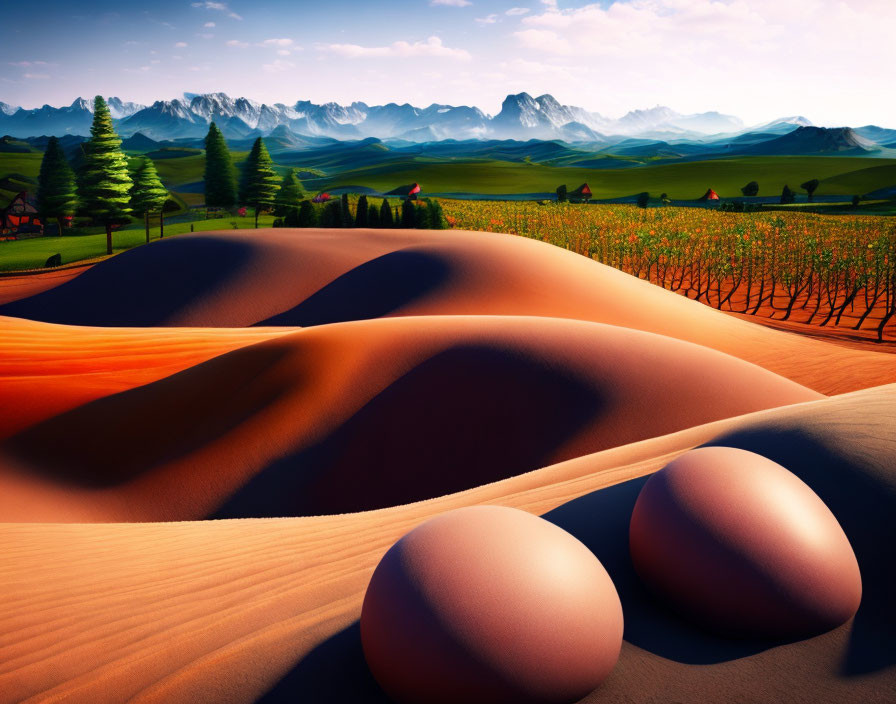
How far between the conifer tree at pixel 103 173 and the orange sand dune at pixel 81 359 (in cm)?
2357

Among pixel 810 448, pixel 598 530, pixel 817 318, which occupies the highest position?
pixel 810 448

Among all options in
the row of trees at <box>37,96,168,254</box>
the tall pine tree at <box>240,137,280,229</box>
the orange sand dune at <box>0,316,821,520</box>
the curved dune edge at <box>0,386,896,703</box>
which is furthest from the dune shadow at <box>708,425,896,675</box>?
the tall pine tree at <box>240,137,280,229</box>

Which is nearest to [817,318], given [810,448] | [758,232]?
[758,232]

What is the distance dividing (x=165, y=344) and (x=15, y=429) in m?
3.79

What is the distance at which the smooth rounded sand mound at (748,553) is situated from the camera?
3.17 m

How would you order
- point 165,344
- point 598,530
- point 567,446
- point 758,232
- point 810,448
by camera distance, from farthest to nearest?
point 758,232
point 165,344
point 567,446
point 810,448
point 598,530

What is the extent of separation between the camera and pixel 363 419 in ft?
28.6

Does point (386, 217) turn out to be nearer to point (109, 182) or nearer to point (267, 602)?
point (109, 182)

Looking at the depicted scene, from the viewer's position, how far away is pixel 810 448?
4.55 metres

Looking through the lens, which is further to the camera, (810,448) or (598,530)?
(810,448)

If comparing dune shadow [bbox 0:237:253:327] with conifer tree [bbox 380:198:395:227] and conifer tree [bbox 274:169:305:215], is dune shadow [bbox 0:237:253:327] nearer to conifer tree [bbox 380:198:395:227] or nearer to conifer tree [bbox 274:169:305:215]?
conifer tree [bbox 380:198:395:227]

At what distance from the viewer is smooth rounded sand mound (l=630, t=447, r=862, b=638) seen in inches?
125

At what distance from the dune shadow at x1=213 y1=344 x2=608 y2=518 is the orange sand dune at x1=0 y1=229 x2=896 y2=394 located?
7.06 meters

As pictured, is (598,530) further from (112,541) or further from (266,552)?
(112,541)
